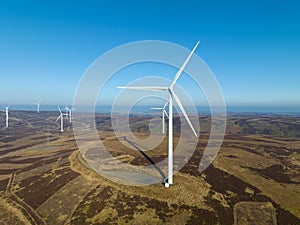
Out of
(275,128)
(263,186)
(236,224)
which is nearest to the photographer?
(236,224)

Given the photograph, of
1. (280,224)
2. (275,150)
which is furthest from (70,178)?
(275,150)

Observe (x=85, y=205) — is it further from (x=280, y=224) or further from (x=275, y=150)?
(x=275, y=150)

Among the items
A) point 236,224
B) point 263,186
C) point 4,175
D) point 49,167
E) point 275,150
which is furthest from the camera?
point 275,150

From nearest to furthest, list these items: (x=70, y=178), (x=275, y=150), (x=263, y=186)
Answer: (x=263, y=186), (x=70, y=178), (x=275, y=150)

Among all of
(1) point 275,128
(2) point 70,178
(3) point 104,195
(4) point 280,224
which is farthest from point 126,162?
(1) point 275,128

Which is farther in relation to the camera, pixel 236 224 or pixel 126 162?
pixel 126 162

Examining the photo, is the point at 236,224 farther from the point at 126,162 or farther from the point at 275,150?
the point at 275,150

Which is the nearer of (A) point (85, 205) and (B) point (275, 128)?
(A) point (85, 205)

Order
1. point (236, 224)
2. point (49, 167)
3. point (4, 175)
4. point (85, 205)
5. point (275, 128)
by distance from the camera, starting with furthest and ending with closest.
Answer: point (275, 128), point (49, 167), point (4, 175), point (85, 205), point (236, 224)
